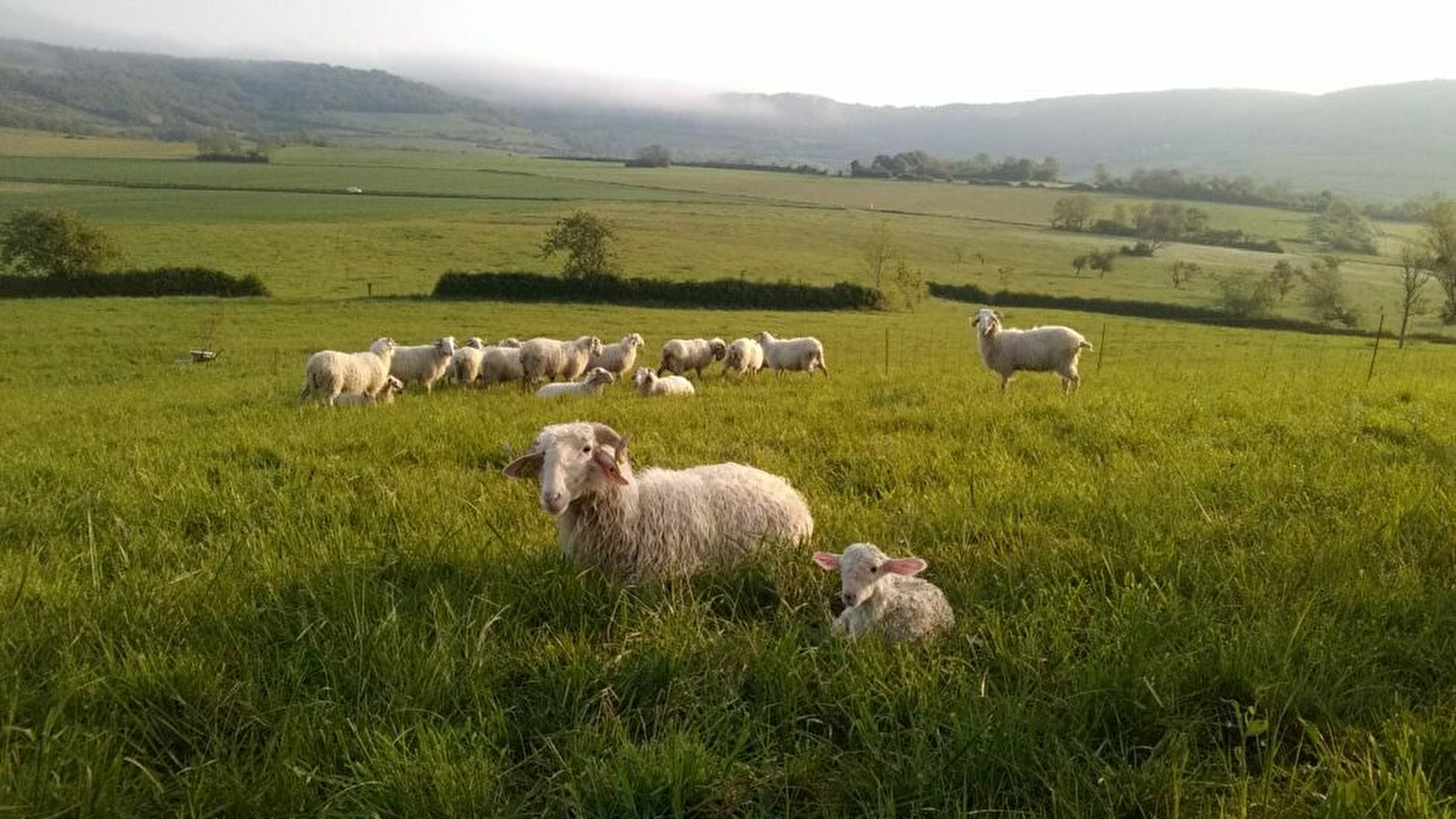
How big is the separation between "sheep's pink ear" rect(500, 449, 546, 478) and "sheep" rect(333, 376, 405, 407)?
9712 mm

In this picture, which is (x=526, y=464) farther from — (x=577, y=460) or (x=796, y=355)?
(x=796, y=355)

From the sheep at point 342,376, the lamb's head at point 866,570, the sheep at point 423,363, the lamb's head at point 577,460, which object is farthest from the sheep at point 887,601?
the sheep at point 423,363

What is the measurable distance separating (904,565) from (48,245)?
183 feet

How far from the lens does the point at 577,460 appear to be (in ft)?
14.7

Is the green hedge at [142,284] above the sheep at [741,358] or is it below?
below

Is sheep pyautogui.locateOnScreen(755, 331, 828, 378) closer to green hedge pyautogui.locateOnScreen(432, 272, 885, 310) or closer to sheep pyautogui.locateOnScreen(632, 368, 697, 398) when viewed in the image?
sheep pyautogui.locateOnScreen(632, 368, 697, 398)

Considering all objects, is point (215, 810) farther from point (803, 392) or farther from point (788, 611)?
point (803, 392)

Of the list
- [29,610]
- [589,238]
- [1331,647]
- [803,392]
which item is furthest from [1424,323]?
[29,610]

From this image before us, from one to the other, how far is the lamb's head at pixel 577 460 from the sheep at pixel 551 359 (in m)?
14.7

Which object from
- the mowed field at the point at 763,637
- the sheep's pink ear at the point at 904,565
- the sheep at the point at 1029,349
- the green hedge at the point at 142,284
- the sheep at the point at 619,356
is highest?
the sheep's pink ear at the point at 904,565

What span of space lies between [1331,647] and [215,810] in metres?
3.82

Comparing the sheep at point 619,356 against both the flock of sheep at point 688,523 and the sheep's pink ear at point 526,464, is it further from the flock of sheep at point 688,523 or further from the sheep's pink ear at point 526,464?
the sheep's pink ear at point 526,464

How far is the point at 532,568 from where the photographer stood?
399 centimetres

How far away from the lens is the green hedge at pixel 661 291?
48625 mm
